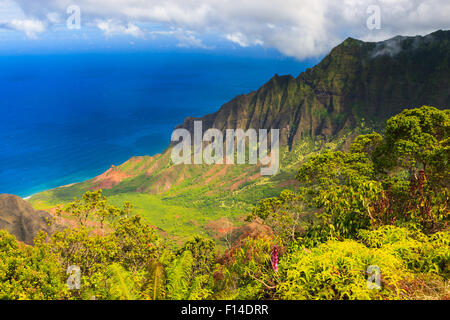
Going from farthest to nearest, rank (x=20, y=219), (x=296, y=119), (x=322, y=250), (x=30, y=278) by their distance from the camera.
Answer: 1. (x=296, y=119)
2. (x=20, y=219)
3. (x=30, y=278)
4. (x=322, y=250)

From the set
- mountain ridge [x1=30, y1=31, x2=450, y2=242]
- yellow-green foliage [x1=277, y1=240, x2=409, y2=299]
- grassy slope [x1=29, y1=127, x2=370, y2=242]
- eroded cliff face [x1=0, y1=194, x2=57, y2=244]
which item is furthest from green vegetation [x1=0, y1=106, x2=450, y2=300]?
mountain ridge [x1=30, y1=31, x2=450, y2=242]

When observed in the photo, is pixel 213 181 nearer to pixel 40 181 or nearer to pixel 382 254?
pixel 40 181

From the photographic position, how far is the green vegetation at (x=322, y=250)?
6.88 metres

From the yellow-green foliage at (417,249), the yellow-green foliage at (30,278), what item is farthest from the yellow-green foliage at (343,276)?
the yellow-green foliage at (30,278)

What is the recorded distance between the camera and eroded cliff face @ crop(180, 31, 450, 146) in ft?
417

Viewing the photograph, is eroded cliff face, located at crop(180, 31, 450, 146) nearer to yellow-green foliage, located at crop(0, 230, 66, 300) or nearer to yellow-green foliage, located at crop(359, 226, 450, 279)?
yellow-green foliage, located at crop(359, 226, 450, 279)

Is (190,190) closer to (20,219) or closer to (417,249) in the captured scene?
(20,219)

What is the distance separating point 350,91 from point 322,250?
157 meters

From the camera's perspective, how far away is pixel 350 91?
147 meters

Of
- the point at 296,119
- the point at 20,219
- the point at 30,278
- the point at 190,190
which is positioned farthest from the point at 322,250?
the point at 296,119

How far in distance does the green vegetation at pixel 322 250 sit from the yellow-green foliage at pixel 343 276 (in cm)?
3

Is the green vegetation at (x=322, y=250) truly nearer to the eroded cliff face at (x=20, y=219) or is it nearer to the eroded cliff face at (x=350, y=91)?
the eroded cliff face at (x=20, y=219)

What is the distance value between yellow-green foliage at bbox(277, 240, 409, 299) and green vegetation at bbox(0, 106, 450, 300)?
0.09 feet

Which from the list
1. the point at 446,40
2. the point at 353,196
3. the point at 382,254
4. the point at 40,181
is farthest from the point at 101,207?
the point at 446,40
